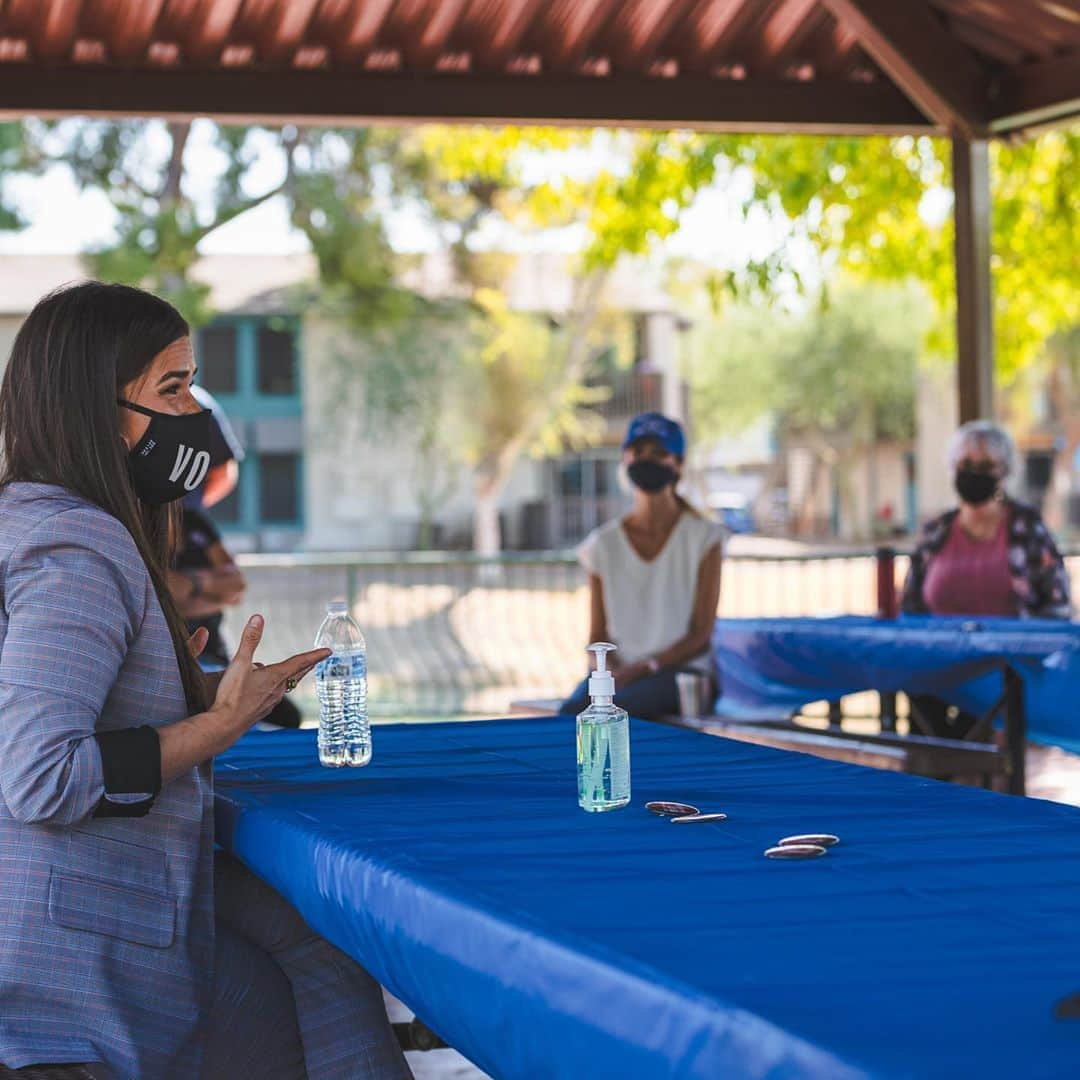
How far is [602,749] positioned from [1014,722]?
332 centimetres

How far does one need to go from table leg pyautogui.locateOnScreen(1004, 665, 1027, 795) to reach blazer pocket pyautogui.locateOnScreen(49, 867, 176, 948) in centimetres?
354

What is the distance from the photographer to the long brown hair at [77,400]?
107 inches

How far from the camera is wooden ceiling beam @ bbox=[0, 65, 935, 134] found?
734 cm

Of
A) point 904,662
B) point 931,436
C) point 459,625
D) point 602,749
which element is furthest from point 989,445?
point 931,436

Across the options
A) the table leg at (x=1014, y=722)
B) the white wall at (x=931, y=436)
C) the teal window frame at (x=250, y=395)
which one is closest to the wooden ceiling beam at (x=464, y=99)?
the table leg at (x=1014, y=722)

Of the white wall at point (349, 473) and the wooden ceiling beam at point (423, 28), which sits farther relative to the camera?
the white wall at point (349, 473)

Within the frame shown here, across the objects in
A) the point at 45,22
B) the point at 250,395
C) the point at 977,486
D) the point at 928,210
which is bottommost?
the point at 977,486

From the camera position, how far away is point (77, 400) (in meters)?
2.72

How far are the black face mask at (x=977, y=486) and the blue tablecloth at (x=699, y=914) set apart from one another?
382 centimetres

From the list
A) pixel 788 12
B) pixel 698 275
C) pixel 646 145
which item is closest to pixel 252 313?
pixel 698 275

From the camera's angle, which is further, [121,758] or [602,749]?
[602,749]

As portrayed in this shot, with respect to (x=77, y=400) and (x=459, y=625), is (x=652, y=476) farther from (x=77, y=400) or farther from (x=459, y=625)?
(x=459, y=625)

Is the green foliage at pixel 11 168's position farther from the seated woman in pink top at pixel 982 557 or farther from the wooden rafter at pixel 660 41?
the seated woman in pink top at pixel 982 557

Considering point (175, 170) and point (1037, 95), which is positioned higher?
point (175, 170)
